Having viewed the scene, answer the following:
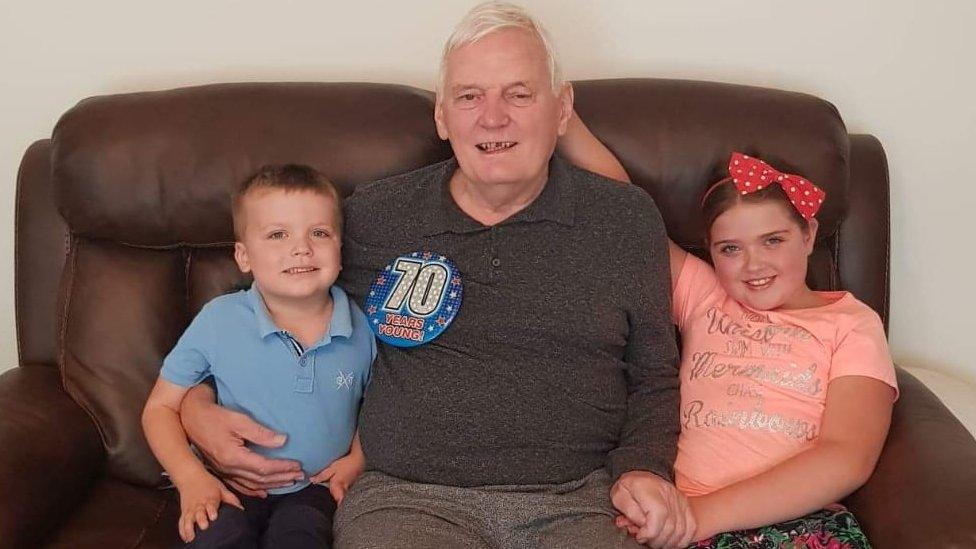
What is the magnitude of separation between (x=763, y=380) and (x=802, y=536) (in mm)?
263

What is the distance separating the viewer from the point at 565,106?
172 centimetres

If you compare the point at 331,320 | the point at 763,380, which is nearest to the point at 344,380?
the point at 331,320

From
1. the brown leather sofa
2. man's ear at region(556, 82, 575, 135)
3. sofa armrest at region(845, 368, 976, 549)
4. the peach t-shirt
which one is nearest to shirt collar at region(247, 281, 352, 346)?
the brown leather sofa

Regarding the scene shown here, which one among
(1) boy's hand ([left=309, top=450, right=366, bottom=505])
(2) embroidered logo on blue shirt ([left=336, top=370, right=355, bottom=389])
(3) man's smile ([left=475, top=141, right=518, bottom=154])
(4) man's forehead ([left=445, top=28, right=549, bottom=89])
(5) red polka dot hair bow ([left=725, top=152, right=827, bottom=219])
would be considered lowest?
(1) boy's hand ([left=309, top=450, right=366, bottom=505])

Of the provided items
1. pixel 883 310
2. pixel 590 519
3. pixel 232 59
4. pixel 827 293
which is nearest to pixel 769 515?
pixel 590 519

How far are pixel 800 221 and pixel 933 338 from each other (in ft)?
2.63

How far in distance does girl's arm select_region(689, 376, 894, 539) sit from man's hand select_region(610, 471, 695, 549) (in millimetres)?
26

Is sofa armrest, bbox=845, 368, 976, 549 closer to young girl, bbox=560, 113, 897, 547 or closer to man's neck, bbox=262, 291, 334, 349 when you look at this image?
young girl, bbox=560, 113, 897, 547

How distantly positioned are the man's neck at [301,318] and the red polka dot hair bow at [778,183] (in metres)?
0.75

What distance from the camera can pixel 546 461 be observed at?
5.29 feet

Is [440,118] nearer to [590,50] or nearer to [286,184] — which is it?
[286,184]

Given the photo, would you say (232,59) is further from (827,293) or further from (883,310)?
(883,310)

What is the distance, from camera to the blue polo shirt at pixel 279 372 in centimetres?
166

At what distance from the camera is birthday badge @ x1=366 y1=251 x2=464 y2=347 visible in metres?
1.66
